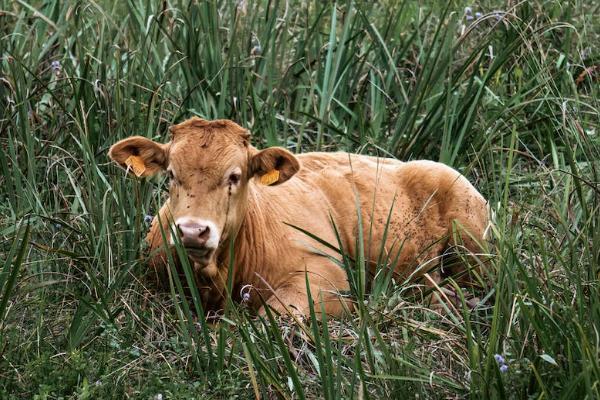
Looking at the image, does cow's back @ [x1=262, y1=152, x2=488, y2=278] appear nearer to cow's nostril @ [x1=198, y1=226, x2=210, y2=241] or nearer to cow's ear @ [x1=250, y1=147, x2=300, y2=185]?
cow's ear @ [x1=250, y1=147, x2=300, y2=185]

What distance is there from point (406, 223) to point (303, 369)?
2.08 metres

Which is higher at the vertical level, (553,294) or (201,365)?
(553,294)

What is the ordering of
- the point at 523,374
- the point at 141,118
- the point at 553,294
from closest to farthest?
the point at 523,374 < the point at 553,294 < the point at 141,118

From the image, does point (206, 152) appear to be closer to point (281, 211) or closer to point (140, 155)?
point (140, 155)

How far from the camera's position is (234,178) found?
5.64m

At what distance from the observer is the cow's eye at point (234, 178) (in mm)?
5605

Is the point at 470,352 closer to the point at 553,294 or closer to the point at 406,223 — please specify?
the point at 553,294

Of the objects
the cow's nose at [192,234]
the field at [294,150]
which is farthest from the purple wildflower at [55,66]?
the cow's nose at [192,234]

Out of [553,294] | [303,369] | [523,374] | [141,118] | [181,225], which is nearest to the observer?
[523,374]

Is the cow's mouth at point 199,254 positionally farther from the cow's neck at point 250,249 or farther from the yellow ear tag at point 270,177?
the yellow ear tag at point 270,177

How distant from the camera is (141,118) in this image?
6.52m

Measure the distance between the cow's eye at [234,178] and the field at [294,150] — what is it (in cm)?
43

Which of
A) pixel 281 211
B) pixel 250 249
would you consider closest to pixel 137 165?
pixel 250 249

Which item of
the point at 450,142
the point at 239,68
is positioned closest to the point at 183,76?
the point at 239,68
